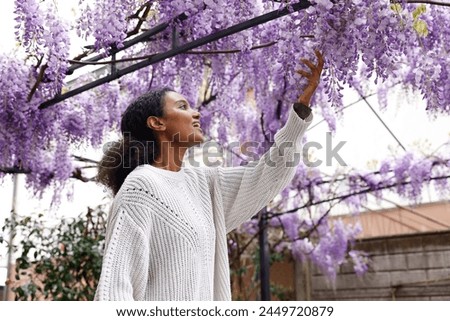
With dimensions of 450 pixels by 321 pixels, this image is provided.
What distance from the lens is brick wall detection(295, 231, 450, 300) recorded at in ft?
21.5

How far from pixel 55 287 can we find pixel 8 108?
2.23 meters

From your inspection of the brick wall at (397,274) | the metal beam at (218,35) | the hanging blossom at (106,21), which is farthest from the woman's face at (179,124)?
the brick wall at (397,274)

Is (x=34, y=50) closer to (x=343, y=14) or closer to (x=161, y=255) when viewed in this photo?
(x=343, y=14)

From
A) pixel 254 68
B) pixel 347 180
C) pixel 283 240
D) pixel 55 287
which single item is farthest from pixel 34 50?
pixel 283 240

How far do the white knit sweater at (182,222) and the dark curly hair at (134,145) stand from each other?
0.31ft

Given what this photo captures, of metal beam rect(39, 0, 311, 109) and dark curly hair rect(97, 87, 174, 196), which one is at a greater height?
metal beam rect(39, 0, 311, 109)

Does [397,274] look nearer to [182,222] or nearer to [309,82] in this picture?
[309,82]

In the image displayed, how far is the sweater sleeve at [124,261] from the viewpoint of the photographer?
1509mm

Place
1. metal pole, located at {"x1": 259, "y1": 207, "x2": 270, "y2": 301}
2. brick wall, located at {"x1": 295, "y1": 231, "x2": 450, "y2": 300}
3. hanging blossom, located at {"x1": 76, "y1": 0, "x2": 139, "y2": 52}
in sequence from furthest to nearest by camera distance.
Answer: brick wall, located at {"x1": 295, "y1": 231, "x2": 450, "y2": 300} < metal pole, located at {"x1": 259, "y1": 207, "x2": 270, "y2": 301} < hanging blossom, located at {"x1": 76, "y1": 0, "x2": 139, "y2": 52}

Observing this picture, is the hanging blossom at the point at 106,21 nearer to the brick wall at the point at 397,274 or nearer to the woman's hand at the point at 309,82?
the woman's hand at the point at 309,82

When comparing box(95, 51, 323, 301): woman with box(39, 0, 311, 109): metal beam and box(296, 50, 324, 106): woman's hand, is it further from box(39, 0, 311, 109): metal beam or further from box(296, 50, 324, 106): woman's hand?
box(39, 0, 311, 109): metal beam

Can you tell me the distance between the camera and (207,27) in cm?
303

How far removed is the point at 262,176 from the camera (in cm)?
179

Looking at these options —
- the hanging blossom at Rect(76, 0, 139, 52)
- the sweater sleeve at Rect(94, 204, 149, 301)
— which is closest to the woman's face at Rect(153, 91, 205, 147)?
the sweater sleeve at Rect(94, 204, 149, 301)
